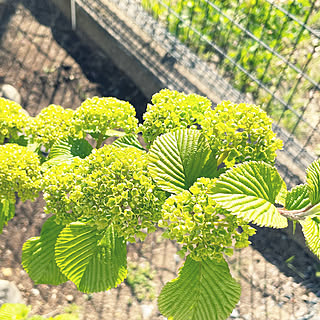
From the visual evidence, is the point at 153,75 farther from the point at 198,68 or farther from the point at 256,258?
the point at 256,258

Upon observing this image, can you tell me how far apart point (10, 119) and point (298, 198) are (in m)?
1.27

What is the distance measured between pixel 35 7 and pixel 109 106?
3.03m

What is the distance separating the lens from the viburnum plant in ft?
3.64

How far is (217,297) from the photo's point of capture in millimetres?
1208

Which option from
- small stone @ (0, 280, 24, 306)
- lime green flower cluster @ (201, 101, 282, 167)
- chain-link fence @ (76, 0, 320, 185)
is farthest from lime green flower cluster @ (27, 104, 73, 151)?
chain-link fence @ (76, 0, 320, 185)

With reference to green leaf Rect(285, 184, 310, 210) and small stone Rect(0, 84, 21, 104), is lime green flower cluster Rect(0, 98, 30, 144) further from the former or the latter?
small stone Rect(0, 84, 21, 104)

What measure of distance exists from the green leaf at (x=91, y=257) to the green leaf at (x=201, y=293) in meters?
0.22

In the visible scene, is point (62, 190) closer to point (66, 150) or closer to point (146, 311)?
point (66, 150)

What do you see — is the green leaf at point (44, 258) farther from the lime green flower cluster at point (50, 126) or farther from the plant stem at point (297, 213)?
the plant stem at point (297, 213)

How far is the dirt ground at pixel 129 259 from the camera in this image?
8.38 feet

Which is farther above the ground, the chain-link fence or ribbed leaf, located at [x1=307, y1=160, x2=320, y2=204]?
the chain-link fence

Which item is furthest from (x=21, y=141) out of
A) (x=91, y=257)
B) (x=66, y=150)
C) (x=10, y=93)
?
(x=10, y=93)

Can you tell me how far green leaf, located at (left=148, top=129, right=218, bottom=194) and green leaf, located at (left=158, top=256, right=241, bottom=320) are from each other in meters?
0.28

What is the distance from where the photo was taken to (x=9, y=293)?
2398mm
